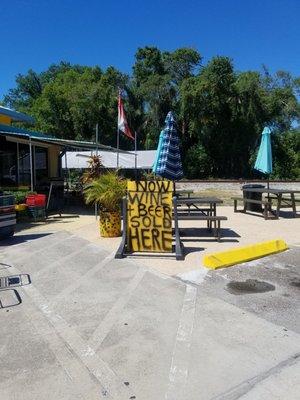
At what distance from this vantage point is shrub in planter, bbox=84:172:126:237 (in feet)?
29.0

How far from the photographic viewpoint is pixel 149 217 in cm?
750

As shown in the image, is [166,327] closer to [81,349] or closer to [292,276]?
[81,349]

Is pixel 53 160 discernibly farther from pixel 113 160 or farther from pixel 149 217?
pixel 149 217

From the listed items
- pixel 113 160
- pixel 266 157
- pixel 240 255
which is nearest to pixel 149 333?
pixel 240 255

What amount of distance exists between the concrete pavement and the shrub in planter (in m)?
2.34

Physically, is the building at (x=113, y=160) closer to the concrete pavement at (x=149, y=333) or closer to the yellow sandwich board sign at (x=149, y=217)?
the yellow sandwich board sign at (x=149, y=217)

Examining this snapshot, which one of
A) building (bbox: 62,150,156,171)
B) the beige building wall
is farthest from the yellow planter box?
building (bbox: 62,150,156,171)

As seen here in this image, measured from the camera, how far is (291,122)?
33469 millimetres

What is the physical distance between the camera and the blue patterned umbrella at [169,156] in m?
9.06

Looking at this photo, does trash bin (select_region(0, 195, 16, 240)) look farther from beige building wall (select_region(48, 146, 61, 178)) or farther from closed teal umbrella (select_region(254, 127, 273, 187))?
beige building wall (select_region(48, 146, 61, 178))

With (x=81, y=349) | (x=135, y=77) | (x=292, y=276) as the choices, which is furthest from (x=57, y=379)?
(x=135, y=77)

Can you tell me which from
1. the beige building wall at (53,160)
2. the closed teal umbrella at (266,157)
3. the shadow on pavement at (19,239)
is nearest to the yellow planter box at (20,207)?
the shadow on pavement at (19,239)

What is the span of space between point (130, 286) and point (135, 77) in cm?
3684

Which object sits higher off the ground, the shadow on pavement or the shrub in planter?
the shrub in planter
